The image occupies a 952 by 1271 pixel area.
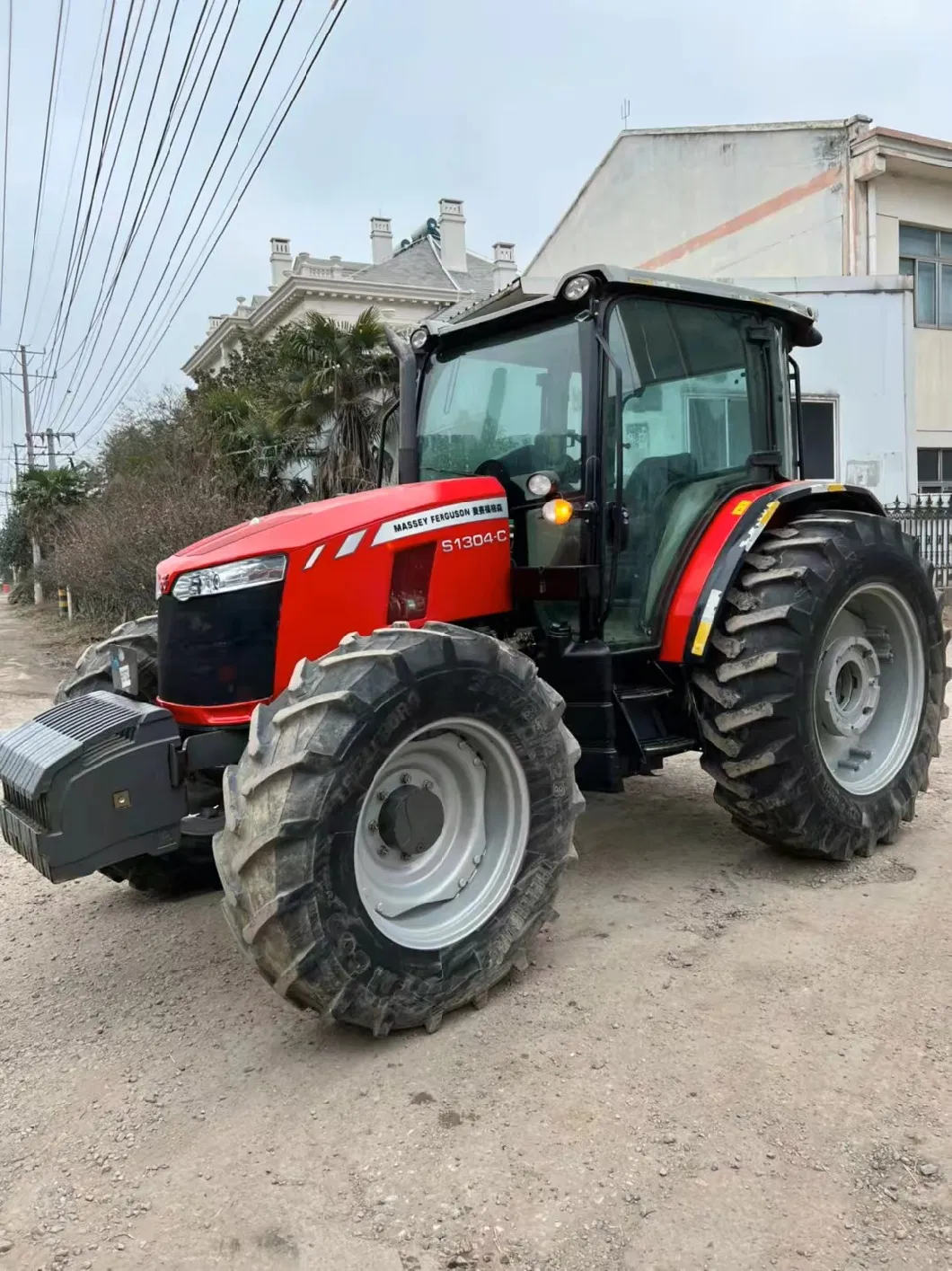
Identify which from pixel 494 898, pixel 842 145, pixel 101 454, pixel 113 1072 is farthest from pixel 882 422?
pixel 101 454

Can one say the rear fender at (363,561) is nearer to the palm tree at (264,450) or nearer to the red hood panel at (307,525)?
the red hood panel at (307,525)

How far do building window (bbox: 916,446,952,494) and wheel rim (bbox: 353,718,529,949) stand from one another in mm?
15217

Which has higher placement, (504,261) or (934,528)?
(504,261)

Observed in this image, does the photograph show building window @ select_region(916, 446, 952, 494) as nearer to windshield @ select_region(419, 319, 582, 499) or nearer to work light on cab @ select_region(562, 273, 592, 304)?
windshield @ select_region(419, 319, 582, 499)

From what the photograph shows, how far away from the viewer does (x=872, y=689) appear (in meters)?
4.76

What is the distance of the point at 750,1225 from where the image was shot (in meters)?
2.22

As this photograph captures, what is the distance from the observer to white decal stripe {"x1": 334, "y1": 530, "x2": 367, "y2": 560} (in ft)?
11.3

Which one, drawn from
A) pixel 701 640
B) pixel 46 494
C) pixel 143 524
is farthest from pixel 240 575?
pixel 46 494

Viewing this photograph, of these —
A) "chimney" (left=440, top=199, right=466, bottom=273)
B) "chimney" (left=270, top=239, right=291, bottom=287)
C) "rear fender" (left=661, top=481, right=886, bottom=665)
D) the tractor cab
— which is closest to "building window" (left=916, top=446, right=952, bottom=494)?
the tractor cab

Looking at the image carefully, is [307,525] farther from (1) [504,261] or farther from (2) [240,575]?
(1) [504,261]

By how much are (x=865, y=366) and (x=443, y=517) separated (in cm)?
1275

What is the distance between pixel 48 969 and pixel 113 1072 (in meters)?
0.93

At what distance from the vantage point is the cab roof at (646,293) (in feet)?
12.9

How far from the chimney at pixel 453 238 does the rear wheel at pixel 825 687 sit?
3293 cm
